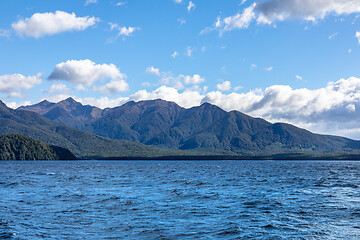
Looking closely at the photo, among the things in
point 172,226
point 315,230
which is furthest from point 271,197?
point 172,226

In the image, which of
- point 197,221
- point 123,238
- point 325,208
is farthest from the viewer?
point 325,208

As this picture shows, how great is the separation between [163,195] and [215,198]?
9.53 m

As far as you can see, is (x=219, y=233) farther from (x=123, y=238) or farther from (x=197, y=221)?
(x=123, y=238)

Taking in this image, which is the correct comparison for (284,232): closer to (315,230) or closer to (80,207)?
(315,230)

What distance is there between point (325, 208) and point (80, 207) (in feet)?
107

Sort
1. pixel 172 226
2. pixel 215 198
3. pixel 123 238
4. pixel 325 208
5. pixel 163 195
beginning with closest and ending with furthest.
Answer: pixel 123 238
pixel 172 226
pixel 325 208
pixel 215 198
pixel 163 195

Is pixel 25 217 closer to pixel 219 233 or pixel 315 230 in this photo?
pixel 219 233

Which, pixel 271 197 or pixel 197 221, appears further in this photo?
pixel 271 197

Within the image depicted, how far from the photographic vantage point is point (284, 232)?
29.7 metres

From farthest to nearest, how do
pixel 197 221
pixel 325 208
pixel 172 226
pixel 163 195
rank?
pixel 163 195 < pixel 325 208 < pixel 197 221 < pixel 172 226

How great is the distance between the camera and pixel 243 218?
36.1m

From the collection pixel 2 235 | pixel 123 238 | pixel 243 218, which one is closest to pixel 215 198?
pixel 243 218

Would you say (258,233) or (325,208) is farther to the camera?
(325,208)

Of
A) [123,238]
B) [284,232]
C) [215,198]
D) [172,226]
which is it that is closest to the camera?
[123,238]
